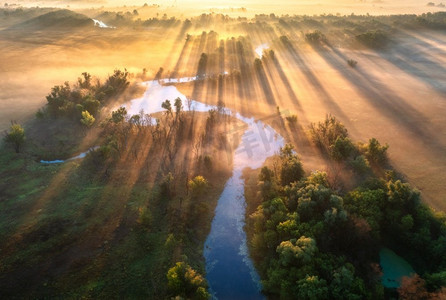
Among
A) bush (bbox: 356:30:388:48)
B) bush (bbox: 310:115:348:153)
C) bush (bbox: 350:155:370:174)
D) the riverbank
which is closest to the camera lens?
the riverbank

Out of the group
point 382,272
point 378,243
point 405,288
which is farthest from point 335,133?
point 405,288

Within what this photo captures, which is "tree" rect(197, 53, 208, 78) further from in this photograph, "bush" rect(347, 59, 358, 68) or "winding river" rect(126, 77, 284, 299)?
"bush" rect(347, 59, 358, 68)

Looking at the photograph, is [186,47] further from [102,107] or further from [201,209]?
[201,209]

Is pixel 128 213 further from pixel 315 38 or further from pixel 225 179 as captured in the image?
pixel 315 38

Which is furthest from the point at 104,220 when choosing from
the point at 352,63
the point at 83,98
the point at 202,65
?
the point at 352,63

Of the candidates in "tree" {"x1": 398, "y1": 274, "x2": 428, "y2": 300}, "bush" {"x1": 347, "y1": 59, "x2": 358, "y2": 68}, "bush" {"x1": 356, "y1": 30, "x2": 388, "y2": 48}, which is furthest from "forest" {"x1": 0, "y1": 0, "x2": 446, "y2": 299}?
"bush" {"x1": 356, "y1": 30, "x2": 388, "y2": 48}

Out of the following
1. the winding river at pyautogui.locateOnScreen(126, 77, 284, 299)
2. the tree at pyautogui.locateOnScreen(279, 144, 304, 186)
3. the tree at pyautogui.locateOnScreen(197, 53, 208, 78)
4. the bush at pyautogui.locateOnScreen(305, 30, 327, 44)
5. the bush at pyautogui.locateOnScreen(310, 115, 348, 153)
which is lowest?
the winding river at pyautogui.locateOnScreen(126, 77, 284, 299)
